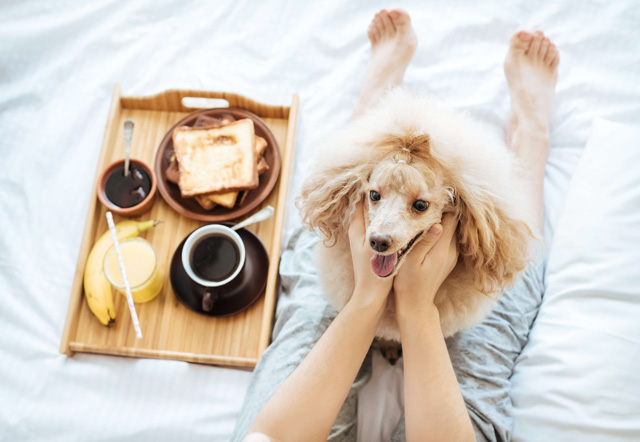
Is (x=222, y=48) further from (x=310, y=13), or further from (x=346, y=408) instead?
(x=346, y=408)

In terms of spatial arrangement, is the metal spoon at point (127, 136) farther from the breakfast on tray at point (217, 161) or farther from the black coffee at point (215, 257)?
the black coffee at point (215, 257)

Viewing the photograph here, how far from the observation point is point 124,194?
1187mm

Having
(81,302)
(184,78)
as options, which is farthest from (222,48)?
(81,302)

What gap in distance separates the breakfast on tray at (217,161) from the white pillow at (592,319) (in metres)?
0.76

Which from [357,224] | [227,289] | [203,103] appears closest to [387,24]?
[203,103]

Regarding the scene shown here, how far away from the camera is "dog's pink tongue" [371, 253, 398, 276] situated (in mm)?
815

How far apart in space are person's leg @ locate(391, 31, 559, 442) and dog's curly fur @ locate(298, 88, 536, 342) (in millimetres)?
109

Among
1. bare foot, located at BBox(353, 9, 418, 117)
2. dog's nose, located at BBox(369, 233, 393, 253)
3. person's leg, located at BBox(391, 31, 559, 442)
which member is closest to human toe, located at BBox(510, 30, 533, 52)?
person's leg, located at BBox(391, 31, 559, 442)

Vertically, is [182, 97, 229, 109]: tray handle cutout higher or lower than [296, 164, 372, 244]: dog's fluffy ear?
higher

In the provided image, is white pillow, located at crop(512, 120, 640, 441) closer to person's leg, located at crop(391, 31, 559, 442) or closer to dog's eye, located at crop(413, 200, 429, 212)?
person's leg, located at crop(391, 31, 559, 442)

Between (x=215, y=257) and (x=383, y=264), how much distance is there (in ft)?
1.48

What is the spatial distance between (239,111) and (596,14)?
3.57 ft

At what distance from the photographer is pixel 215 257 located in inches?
43.0

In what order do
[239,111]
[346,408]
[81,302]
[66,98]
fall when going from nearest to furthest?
[346,408] → [81,302] → [239,111] → [66,98]
